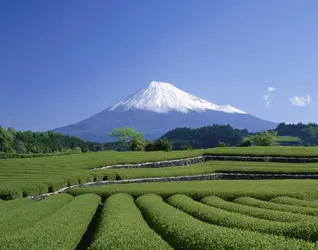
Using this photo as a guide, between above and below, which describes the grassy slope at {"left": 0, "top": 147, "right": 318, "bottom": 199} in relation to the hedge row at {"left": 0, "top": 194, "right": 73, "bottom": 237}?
above

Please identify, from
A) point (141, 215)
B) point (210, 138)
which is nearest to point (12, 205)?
point (141, 215)

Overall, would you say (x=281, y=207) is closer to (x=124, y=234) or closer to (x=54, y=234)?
(x=124, y=234)

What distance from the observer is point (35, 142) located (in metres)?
127

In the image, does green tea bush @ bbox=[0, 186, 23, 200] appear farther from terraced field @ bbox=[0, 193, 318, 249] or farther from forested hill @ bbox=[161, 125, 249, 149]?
forested hill @ bbox=[161, 125, 249, 149]

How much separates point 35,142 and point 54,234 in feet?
388

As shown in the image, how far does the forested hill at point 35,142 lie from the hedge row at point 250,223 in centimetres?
9115

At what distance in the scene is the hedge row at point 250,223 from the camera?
11.5 meters

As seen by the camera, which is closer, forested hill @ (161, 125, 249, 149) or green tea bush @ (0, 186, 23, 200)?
green tea bush @ (0, 186, 23, 200)

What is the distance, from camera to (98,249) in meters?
11.8

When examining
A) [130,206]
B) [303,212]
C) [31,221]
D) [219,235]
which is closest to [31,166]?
[130,206]

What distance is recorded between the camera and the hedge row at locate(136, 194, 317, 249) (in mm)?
10260

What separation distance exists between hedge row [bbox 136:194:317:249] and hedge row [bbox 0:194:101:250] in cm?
305

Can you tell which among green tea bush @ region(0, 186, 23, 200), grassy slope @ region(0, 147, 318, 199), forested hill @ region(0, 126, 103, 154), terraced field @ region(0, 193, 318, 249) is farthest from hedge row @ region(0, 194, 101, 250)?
forested hill @ region(0, 126, 103, 154)

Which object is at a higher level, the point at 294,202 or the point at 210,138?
the point at 210,138
